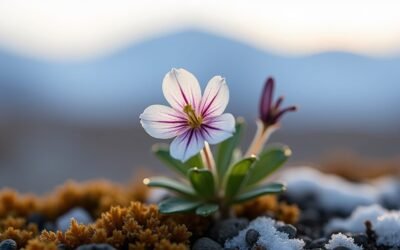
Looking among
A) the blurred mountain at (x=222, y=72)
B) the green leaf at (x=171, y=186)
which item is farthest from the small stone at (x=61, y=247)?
the blurred mountain at (x=222, y=72)

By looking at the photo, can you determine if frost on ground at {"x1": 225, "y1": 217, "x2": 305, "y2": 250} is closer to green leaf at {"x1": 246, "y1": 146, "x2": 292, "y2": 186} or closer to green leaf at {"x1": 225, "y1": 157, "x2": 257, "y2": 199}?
green leaf at {"x1": 225, "y1": 157, "x2": 257, "y2": 199}

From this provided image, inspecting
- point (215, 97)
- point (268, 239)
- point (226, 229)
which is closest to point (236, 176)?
point (226, 229)

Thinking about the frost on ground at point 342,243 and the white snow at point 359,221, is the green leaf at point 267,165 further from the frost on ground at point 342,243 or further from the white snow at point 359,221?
the frost on ground at point 342,243

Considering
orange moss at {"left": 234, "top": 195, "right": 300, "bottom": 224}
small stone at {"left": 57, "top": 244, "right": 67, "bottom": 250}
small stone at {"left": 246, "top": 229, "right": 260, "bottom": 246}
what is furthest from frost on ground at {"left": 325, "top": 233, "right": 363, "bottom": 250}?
small stone at {"left": 57, "top": 244, "right": 67, "bottom": 250}

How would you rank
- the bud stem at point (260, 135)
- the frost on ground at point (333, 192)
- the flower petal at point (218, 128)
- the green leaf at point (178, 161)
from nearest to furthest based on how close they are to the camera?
1. the flower petal at point (218, 128)
2. the green leaf at point (178, 161)
3. the bud stem at point (260, 135)
4. the frost on ground at point (333, 192)

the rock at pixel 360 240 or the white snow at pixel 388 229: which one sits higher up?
the white snow at pixel 388 229

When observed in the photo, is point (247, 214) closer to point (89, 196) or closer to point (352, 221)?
point (352, 221)
